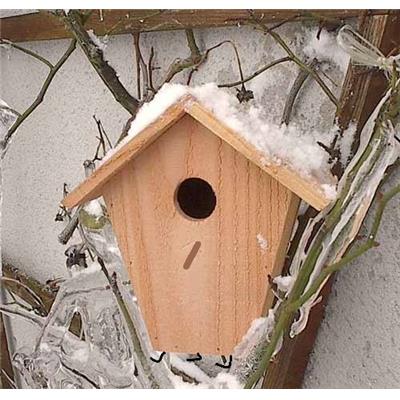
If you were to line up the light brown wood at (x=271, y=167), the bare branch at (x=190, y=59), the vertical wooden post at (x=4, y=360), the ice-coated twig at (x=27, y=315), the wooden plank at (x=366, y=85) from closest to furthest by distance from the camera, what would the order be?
the light brown wood at (x=271, y=167) < the wooden plank at (x=366, y=85) < the bare branch at (x=190, y=59) < the ice-coated twig at (x=27, y=315) < the vertical wooden post at (x=4, y=360)

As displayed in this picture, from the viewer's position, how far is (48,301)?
133 cm

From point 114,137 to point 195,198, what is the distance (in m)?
0.41

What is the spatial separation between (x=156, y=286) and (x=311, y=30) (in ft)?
1.01

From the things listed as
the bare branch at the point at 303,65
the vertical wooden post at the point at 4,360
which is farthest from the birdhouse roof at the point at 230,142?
the vertical wooden post at the point at 4,360

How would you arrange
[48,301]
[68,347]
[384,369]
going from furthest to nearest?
[48,301] < [68,347] < [384,369]

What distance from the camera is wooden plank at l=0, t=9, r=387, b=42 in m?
0.80

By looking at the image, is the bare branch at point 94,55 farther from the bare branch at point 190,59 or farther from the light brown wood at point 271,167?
the light brown wood at point 271,167

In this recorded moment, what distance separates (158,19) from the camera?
3.15 ft

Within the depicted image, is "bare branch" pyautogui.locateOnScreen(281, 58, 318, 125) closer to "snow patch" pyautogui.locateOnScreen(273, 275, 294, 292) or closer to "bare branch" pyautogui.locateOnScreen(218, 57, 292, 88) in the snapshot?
"bare branch" pyautogui.locateOnScreen(218, 57, 292, 88)

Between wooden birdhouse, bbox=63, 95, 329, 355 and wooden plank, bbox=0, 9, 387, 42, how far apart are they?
0.67 feet

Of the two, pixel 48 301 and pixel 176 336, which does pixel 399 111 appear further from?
pixel 48 301

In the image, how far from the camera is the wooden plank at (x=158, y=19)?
802 millimetres

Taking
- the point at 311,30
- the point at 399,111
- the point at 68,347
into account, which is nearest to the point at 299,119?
the point at 311,30

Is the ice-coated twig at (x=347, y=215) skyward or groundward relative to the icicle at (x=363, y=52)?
groundward
